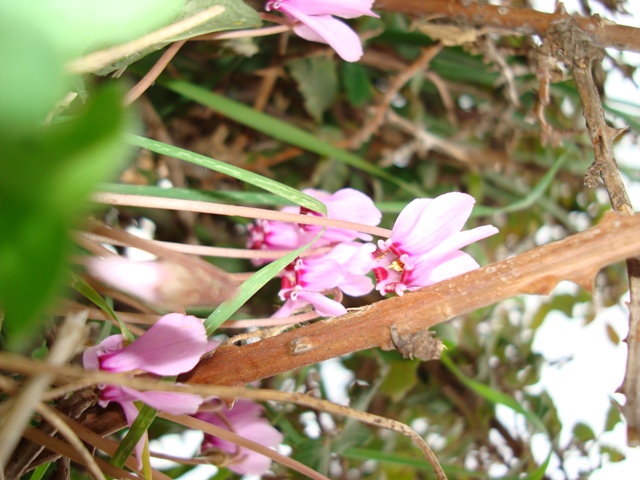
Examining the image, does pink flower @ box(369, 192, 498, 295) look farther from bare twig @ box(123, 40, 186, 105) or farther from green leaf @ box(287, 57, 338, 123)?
green leaf @ box(287, 57, 338, 123)

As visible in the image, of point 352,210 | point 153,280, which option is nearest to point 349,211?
point 352,210

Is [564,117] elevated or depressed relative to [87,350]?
elevated

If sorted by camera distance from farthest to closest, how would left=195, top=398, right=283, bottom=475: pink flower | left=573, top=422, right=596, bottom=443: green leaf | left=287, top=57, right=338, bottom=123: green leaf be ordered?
left=573, top=422, right=596, bottom=443: green leaf < left=287, top=57, right=338, bottom=123: green leaf < left=195, top=398, right=283, bottom=475: pink flower

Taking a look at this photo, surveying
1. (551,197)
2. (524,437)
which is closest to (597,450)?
(524,437)

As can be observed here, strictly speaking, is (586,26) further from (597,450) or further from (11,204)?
(597,450)

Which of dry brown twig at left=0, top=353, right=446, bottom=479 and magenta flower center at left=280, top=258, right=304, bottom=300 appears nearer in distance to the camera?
dry brown twig at left=0, top=353, right=446, bottom=479

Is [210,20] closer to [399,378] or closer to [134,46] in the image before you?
[134,46]

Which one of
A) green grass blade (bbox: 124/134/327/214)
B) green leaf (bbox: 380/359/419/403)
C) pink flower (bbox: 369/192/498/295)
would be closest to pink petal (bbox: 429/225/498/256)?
pink flower (bbox: 369/192/498/295)
